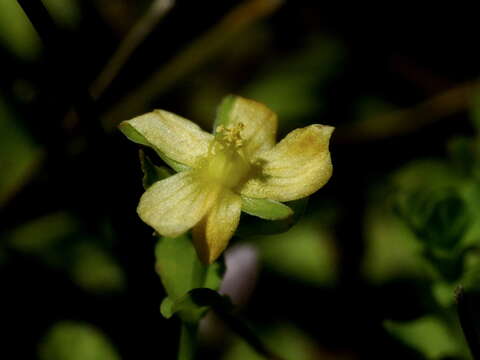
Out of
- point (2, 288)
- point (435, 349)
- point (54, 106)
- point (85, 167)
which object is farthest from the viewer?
point (54, 106)

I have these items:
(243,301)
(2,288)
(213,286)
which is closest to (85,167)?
(2,288)

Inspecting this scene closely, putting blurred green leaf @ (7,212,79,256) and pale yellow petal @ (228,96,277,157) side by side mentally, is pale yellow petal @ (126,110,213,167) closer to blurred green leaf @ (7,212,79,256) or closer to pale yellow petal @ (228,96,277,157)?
pale yellow petal @ (228,96,277,157)

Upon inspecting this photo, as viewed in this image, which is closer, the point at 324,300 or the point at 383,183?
the point at 324,300

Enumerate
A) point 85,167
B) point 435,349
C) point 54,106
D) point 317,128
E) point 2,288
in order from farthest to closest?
point 54,106 < point 85,167 < point 2,288 < point 435,349 < point 317,128

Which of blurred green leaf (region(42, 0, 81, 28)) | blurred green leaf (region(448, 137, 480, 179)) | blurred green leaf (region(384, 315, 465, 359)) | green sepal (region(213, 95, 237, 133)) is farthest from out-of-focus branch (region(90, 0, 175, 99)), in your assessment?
blurred green leaf (region(384, 315, 465, 359))

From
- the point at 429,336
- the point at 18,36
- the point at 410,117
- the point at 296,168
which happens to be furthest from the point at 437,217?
the point at 18,36

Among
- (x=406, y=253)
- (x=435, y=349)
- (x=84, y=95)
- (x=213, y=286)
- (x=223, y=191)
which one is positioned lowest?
(x=406, y=253)

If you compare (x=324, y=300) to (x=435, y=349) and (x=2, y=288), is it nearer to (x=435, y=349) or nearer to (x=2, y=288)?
(x=435, y=349)
